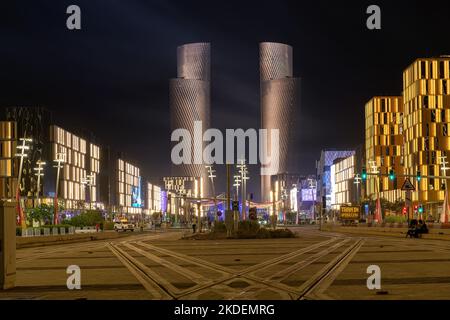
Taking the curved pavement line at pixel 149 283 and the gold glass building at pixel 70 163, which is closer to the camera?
the curved pavement line at pixel 149 283

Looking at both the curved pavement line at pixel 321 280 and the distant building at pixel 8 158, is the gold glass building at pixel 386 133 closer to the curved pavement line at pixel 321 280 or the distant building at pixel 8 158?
the distant building at pixel 8 158

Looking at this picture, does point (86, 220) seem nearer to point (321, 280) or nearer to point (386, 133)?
point (321, 280)

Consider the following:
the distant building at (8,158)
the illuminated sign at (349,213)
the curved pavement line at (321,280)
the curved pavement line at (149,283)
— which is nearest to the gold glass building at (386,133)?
the illuminated sign at (349,213)

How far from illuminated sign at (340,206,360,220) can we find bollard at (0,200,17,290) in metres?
86.6

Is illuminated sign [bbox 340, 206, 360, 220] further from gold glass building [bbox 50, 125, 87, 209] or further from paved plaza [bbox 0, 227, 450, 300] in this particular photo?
paved plaza [bbox 0, 227, 450, 300]

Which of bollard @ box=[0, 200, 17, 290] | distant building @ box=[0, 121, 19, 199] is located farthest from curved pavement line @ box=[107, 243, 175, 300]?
distant building @ box=[0, 121, 19, 199]

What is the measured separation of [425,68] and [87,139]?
84.1 m

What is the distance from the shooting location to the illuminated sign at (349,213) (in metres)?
102

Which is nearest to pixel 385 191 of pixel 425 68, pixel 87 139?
pixel 425 68

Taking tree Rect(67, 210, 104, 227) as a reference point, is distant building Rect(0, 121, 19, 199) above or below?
above

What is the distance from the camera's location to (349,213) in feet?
335

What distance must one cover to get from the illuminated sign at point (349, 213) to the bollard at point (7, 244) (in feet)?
284

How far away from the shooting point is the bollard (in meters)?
17.3

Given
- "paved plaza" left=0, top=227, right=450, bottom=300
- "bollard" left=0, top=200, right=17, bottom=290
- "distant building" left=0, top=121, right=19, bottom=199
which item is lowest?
"paved plaza" left=0, top=227, right=450, bottom=300
